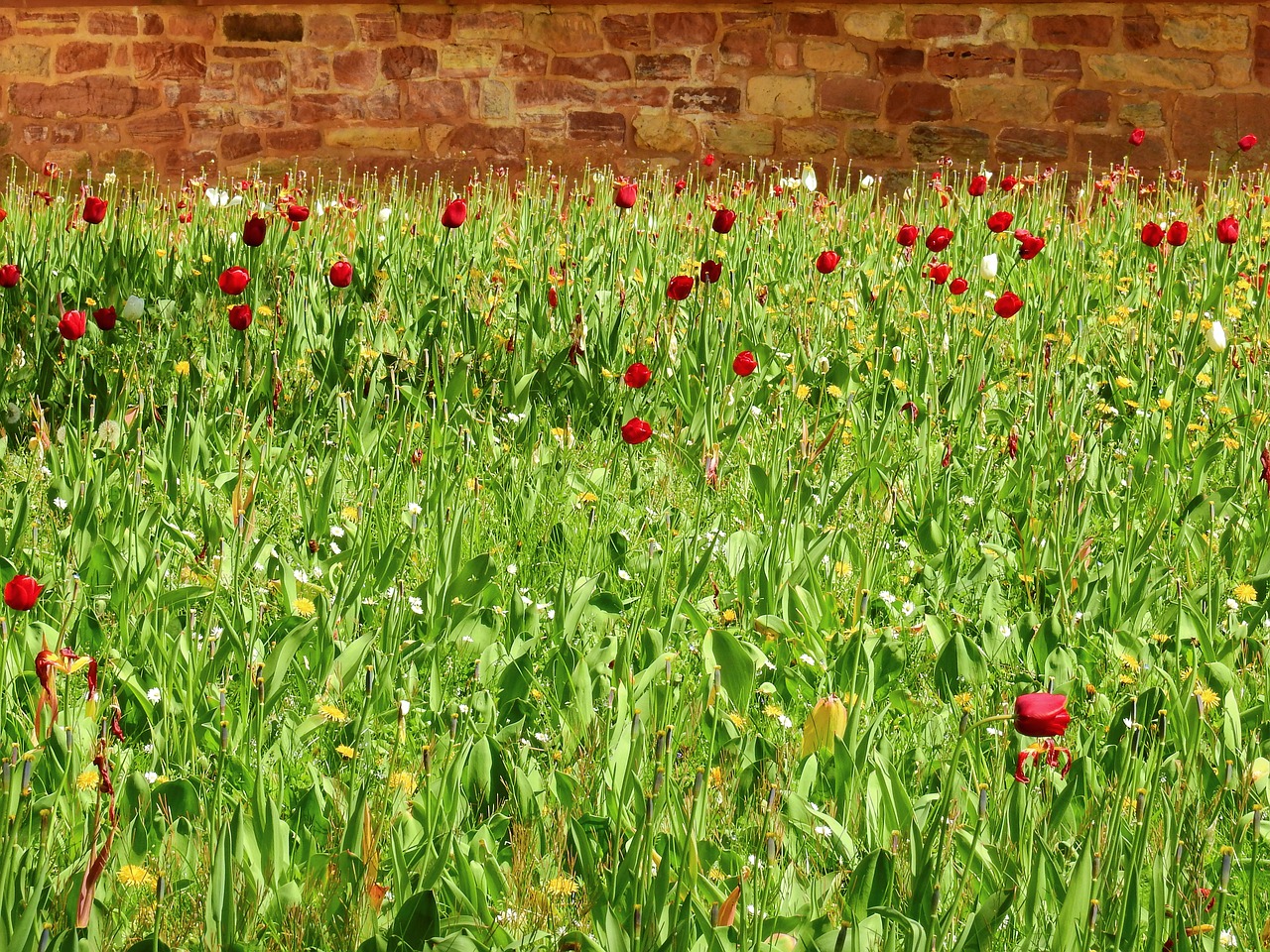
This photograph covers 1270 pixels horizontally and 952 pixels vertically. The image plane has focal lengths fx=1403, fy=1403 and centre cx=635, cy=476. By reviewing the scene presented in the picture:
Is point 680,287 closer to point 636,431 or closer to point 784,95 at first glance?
point 636,431

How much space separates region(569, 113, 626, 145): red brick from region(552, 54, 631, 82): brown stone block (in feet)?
0.79

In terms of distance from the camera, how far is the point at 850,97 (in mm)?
9305

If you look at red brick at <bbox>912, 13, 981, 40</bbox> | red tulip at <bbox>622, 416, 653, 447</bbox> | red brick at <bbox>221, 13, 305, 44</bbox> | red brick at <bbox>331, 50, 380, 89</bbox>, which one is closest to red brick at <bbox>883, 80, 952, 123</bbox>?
red brick at <bbox>912, 13, 981, 40</bbox>

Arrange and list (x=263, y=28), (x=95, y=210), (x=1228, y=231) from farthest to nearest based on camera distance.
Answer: (x=263, y=28) < (x=1228, y=231) < (x=95, y=210)

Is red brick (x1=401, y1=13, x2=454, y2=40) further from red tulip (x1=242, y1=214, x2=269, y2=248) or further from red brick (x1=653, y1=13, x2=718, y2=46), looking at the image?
red tulip (x1=242, y1=214, x2=269, y2=248)

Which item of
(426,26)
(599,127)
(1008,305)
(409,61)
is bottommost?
(1008,305)

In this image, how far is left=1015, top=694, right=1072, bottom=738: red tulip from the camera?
4.65ft

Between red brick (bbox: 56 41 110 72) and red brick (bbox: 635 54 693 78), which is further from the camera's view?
red brick (bbox: 56 41 110 72)

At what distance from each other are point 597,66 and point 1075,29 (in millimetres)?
3102

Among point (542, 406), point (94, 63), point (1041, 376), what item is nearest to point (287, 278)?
point (542, 406)

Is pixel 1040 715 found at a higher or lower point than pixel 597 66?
lower

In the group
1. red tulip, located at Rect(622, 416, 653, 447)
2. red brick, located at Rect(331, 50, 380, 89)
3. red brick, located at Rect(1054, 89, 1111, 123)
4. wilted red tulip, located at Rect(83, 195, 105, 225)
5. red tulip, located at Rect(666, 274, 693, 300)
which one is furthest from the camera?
red brick, located at Rect(331, 50, 380, 89)

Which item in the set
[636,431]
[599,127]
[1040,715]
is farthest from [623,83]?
[1040,715]

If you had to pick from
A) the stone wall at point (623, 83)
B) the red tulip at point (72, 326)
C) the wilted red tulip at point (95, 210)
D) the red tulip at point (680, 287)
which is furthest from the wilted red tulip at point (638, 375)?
the stone wall at point (623, 83)
